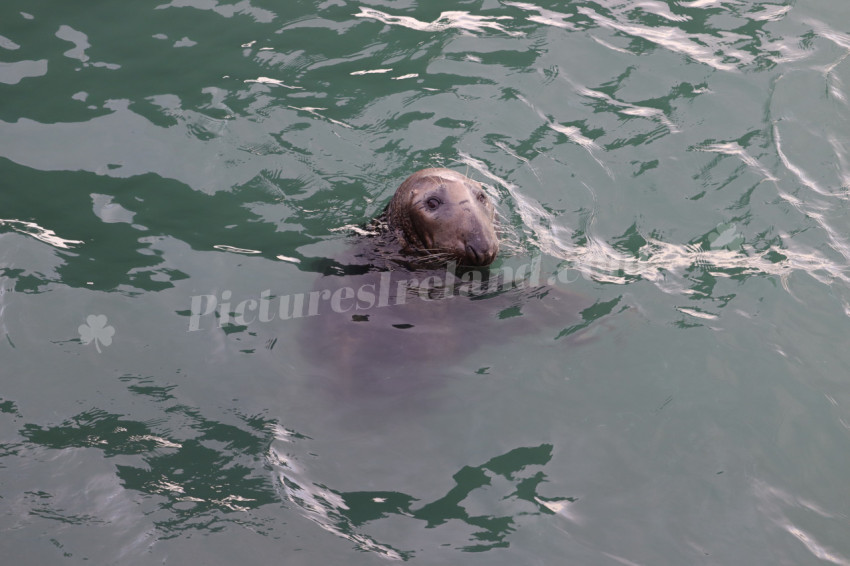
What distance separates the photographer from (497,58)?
414 inches

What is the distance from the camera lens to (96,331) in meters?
7.13

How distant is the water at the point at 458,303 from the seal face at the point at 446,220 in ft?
1.91

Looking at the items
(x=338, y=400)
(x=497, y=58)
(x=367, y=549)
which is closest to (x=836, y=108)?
(x=497, y=58)

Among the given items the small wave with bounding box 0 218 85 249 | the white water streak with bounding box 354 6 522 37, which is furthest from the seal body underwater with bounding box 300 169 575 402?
the white water streak with bounding box 354 6 522 37

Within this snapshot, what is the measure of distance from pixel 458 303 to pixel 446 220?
781 millimetres

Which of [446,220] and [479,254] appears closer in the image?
[479,254]

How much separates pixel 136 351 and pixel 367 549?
2.72 metres

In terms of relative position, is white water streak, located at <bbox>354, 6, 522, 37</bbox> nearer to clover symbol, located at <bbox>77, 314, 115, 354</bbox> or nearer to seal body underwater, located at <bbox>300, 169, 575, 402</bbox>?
seal body underwater, located at <bbox>300, 169, 575, 402</bbox>

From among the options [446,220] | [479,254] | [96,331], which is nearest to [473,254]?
[479,254]

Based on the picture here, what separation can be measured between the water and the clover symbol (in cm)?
4

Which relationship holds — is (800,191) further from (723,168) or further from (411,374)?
(411,374)

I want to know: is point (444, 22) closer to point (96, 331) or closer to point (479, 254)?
point (479, 254)

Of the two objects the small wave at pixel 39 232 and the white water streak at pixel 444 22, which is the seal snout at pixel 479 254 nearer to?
the small wave at pixel 39 232

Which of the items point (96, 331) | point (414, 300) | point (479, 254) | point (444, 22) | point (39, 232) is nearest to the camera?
point (96, 331)
